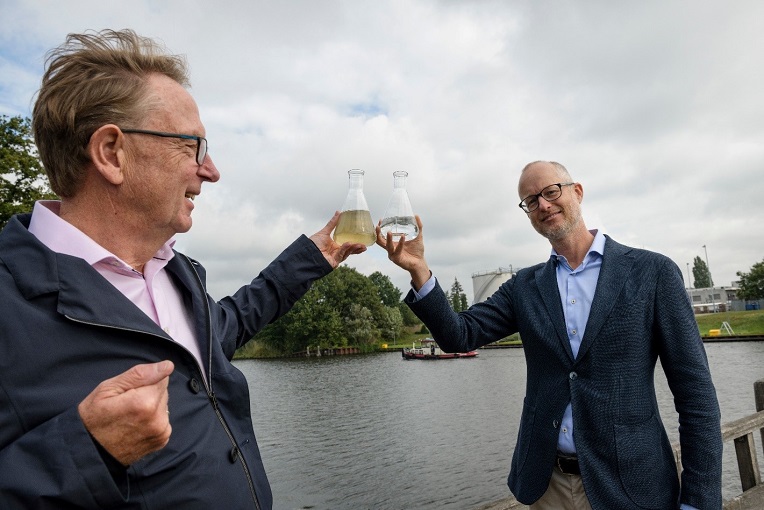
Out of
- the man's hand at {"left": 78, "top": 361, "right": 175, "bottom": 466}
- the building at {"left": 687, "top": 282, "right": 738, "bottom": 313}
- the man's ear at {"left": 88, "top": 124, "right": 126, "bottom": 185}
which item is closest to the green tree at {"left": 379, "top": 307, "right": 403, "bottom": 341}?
the building at {"left": 687, "top": 282, "right": 738, "bottom": 313}

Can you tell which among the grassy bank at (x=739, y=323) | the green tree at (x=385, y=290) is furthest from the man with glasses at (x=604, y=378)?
the green tree at (x=385, y=290)

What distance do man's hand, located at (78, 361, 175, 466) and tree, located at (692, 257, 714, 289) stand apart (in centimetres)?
13852

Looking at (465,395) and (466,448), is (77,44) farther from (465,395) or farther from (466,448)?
(465,395)

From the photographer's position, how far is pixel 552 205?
3.13 metres

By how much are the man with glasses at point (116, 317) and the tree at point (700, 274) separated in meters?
138

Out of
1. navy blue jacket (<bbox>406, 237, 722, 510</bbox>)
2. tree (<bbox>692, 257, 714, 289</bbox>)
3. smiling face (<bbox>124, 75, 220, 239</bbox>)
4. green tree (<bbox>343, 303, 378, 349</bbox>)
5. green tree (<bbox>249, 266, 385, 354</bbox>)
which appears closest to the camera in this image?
smiling face (<bbox>124, 75, 220, 239</bbox>)

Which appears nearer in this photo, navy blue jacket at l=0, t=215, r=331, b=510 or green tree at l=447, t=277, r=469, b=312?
navy blue jacket at l=0, t=215, r=331, b=510

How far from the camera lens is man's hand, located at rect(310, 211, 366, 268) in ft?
9.65

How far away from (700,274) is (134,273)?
141710 mm

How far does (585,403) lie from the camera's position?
104 inches

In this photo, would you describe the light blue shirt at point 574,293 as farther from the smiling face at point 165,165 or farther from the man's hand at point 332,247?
the smiling face at point 165,165

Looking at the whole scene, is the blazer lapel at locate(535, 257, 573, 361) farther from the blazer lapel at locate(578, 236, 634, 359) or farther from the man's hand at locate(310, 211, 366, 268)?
the man's hand at locate(310, 211, 366, 268)

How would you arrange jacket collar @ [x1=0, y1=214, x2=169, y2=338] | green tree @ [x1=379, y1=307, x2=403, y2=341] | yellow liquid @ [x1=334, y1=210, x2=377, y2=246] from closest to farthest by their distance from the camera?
jacket collar @ [x1=0, y1=214, x2=169, y2=338] → yellow liquid @ [x1=334, y1=210, x2=377, y2=246] → green tree @ [x1=379, y1=307, x2=403, y2=341]

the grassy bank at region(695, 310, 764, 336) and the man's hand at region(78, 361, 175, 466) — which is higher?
the man's hand at region(78, 361, 175, 466)
